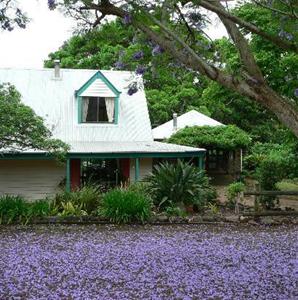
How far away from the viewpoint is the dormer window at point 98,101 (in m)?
24.4

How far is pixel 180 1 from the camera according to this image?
7629mm

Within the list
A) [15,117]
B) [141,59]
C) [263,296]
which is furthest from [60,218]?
[263,296]

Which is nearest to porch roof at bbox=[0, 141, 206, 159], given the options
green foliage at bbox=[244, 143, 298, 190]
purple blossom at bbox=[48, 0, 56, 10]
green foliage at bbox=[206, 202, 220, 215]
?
green foliage at bbox=[206, 202, 220, 215]

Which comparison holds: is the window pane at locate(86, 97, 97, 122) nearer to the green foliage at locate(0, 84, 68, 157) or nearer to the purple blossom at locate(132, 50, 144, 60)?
the green foliage at locate(0, 84, 68, 157)

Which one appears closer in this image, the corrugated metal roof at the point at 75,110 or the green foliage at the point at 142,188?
the green foliage at the point at 142,188

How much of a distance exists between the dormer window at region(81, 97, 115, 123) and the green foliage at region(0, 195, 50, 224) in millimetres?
8595

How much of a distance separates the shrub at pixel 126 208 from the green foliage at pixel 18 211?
186 centimetres

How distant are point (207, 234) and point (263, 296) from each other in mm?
6713

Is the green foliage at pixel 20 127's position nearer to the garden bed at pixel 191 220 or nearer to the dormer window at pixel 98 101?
the garden bed at pixel 191 220

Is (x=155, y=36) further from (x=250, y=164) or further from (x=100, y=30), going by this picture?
(x=250, y=164)

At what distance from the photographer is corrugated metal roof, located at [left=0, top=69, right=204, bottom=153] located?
943 inches

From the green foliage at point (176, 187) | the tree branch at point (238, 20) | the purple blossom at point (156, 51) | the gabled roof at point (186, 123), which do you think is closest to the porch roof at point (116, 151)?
the green foliage at point (176, 187)

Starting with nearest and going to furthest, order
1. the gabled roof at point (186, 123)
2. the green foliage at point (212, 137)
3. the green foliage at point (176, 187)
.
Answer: the green foliage at point (176, 187) < the green foliage at point (212, 137) < the gabled roof at point (186, 123)

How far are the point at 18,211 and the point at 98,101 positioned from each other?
31.4ft
